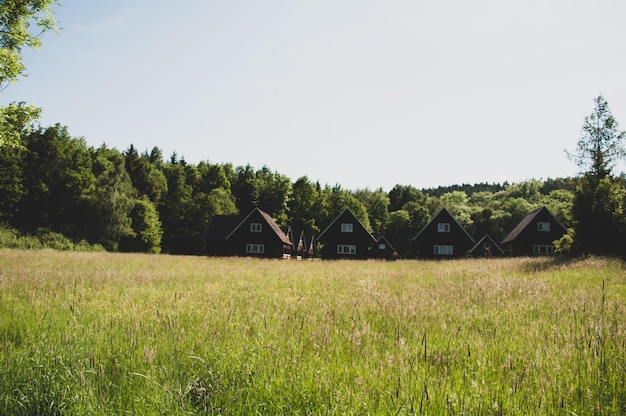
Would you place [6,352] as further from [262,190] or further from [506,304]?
[262,190]

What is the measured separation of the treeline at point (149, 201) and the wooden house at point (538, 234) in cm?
590

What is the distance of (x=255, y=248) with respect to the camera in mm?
46594

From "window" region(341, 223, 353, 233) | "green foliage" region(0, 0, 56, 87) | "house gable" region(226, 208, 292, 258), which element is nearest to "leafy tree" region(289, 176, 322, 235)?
"house gable" region(226, 208, 292, 258)

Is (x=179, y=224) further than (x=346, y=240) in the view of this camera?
Yes

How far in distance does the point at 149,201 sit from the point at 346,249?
44.9m

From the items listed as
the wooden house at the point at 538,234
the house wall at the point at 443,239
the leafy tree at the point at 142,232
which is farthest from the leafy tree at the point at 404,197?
the leafy tree at the point at 142,232

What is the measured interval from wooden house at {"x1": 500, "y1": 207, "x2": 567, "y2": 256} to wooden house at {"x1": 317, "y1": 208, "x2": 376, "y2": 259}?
19.6 metres

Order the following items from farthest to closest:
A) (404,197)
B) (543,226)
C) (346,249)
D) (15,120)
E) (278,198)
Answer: (404,197) < (278,198) < (346,249) < (543,226) < (15,120)

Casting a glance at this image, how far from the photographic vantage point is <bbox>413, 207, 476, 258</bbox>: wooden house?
4322 cm

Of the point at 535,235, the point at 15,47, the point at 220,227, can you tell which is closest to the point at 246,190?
the point at 220,227

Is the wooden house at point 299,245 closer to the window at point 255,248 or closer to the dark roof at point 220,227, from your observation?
the window at point 255,248

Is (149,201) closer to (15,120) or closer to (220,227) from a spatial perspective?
(220,227)

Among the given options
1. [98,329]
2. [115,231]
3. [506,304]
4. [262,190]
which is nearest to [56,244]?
[115,231]

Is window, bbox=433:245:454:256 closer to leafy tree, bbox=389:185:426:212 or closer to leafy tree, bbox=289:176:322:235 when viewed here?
leafy tree, bbox=289:176:322:235
